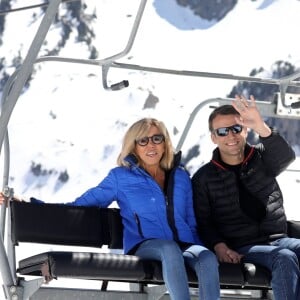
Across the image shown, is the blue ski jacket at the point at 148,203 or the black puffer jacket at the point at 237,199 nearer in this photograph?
the blue ski jacket at the point at 148,203

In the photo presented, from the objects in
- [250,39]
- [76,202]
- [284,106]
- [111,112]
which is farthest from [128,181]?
[250,39]

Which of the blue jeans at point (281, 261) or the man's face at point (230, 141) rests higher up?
the man's face at point (230, 141)

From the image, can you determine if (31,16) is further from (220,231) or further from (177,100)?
(220,231)

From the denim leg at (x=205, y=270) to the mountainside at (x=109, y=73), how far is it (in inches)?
1642

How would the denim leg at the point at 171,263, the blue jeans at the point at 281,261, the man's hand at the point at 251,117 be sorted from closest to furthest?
the denim leg at the point at 171,263
the blue jeans at the point at 281,261
the man's hand at the point at 251,117

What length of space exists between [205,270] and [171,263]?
0.46ft

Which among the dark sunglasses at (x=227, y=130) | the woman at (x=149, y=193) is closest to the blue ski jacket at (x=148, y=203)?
the woman at (x=149, y=193)

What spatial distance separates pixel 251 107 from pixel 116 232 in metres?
0.84

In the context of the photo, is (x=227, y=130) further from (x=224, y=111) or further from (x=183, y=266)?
(x=183, y=266)

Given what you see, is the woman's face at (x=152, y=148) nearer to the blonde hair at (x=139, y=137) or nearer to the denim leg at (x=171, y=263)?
the blonde hair at (x=139, y=137)

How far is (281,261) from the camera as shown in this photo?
15.5 ft

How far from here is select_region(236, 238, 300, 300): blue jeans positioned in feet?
15.3

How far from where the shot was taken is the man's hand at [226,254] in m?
4.89

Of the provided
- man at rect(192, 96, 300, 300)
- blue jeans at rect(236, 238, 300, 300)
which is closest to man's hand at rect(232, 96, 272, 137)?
man at rect(192, 96, 300, 300)
